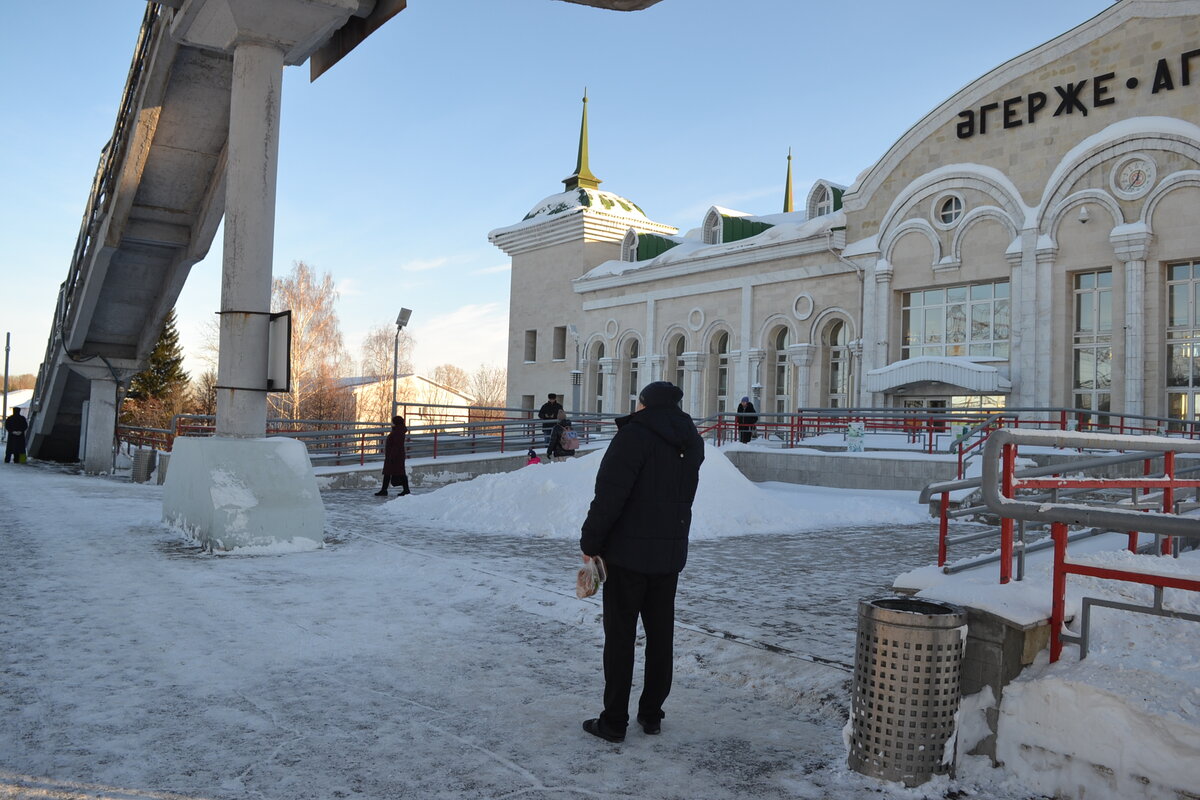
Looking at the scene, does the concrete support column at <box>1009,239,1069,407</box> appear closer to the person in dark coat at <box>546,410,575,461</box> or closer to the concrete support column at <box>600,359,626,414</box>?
the person in dark coat at <box>546,410,575,461</box>

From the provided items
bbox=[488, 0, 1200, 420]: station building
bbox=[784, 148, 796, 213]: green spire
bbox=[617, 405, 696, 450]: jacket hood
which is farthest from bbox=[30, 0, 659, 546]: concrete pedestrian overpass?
bbox=[784, 148, 796, 213]: green spire

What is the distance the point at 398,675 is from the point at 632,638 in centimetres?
162

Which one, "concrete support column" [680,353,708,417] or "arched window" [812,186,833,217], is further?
"concrete support column" [680,353,708,417]

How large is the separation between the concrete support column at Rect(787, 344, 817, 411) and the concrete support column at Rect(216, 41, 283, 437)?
78.6 feet

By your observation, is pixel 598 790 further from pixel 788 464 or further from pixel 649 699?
pixel 788 464

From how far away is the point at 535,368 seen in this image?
1783 inches

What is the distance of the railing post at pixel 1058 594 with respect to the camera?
411 cm

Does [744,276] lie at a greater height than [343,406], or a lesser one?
greater

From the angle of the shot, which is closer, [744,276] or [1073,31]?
[1073,31]

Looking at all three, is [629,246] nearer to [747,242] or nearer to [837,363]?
[747,242]

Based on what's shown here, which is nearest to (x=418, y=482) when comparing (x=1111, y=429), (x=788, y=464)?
(x=788, y=464)

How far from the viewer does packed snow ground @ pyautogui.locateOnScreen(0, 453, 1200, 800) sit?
4023mm

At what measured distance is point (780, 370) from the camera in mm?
34375

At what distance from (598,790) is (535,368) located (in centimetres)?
4157
